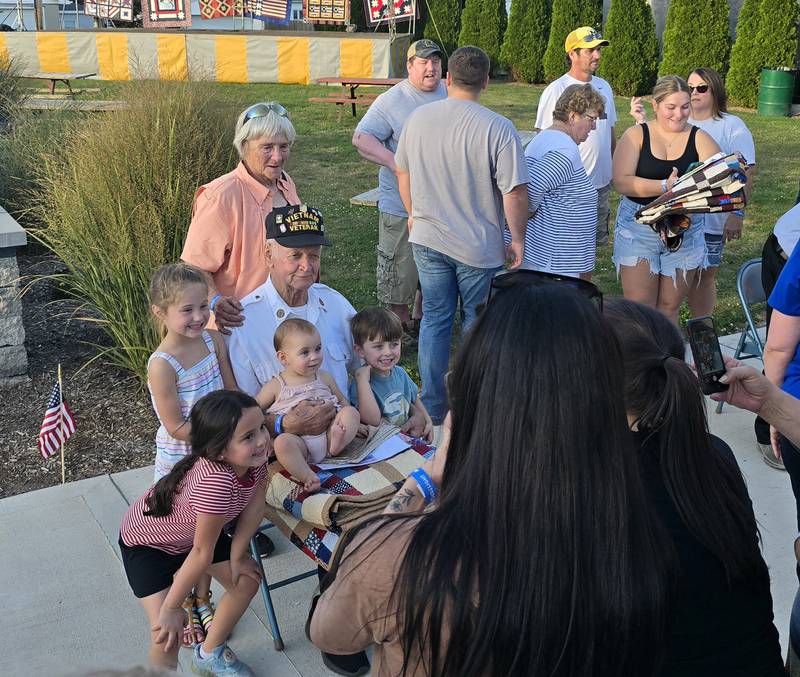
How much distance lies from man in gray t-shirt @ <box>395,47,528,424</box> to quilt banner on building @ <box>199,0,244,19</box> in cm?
1863

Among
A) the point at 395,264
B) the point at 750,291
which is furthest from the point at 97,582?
the point at 750,291

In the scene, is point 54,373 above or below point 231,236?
below

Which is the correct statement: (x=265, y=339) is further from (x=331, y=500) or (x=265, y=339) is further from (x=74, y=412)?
(x=74, y=412)

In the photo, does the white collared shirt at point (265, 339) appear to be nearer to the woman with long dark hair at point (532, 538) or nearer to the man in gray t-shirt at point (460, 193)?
the man in gray t-shirt at point (460, 193)

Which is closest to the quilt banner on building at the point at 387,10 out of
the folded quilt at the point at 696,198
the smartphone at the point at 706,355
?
the folded quilt at the point at 696,198

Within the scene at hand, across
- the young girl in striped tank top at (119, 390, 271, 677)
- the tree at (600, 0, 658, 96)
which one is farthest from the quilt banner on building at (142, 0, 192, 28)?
the young girl in striped tank top at (119, 390, 271, 677)

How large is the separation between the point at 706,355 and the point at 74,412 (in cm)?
391

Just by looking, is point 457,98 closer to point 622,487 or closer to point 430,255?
point 430,255

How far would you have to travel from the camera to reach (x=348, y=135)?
1416cm

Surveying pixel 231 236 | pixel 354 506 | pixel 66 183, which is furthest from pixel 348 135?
pixel 354 506

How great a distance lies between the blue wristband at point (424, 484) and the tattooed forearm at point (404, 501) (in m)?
0.02

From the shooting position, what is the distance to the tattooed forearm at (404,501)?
2.01 metres

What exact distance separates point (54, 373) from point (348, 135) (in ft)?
31.1

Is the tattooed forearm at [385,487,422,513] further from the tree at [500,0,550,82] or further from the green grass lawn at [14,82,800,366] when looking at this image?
the tree at [500,0,550,82]
